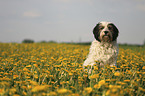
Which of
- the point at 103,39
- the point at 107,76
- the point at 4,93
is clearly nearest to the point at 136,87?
the point at 107,76

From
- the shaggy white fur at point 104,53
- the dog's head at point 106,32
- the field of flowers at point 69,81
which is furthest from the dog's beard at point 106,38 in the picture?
the field of flowers at point 69,81

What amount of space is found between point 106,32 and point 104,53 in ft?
2.03

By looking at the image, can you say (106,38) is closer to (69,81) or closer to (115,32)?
(115,32)

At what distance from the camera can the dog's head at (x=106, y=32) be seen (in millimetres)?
4320

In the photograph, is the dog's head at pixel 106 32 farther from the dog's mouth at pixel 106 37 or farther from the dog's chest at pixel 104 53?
the dog's chest at pixel 104 53

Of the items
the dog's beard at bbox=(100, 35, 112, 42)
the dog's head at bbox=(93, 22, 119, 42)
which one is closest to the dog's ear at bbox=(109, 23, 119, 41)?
the dog's head at bbox=(93, 22, 119, 42)

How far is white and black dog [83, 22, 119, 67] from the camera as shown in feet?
14.5

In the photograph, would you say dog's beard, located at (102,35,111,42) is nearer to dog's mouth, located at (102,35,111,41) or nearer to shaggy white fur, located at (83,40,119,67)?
dog's mouth, located at (102,35,111,41)

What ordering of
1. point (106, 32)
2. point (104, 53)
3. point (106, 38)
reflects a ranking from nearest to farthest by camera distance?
point (106, 32) → point (106, 38) → point (104, 53)

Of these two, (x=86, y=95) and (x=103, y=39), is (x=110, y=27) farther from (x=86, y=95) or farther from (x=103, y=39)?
(x=86, y=95)

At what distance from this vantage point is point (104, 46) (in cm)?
459

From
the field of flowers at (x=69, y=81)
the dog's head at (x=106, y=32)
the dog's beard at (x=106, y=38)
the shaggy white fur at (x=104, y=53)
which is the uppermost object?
the dog's head at (x=106, y=32)

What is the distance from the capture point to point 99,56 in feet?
14.8

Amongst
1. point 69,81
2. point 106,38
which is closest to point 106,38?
point 106,38
